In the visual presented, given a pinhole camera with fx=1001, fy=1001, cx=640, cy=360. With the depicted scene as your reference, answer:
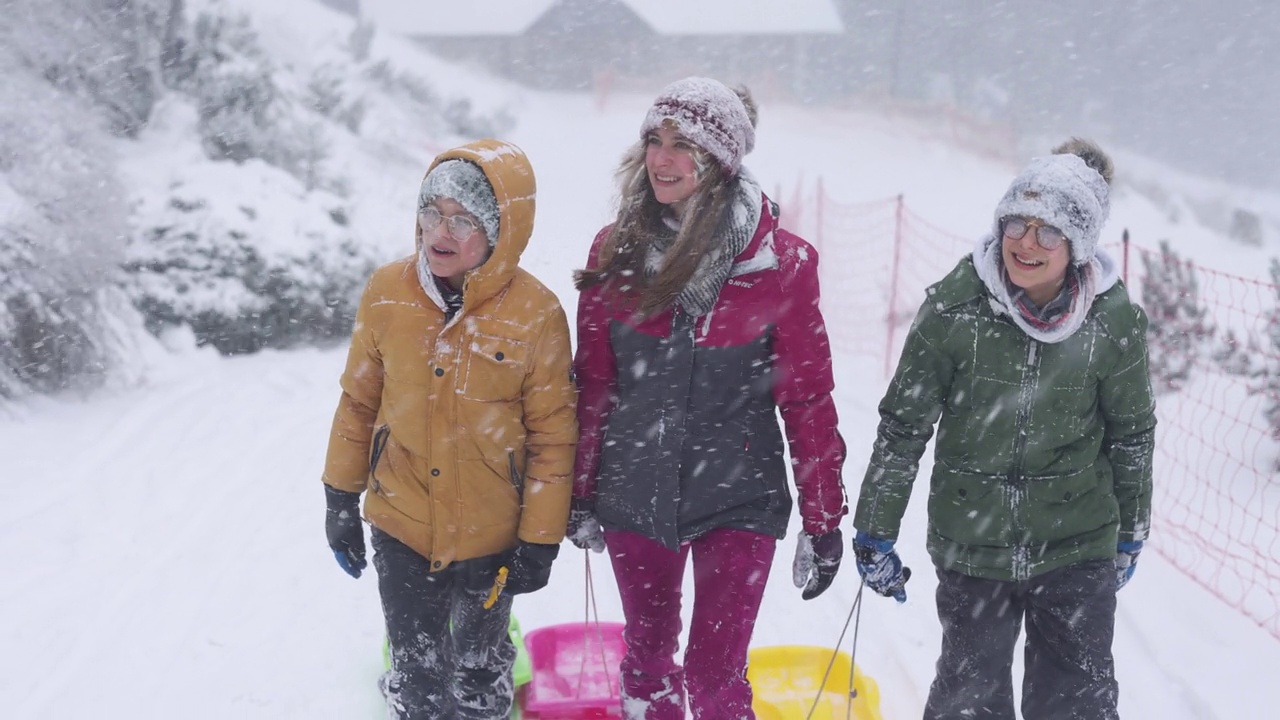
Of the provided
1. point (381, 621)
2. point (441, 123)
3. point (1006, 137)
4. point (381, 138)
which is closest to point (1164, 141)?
point (1006, 137)

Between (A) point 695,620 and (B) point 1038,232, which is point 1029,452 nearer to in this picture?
(B) point 1038,232

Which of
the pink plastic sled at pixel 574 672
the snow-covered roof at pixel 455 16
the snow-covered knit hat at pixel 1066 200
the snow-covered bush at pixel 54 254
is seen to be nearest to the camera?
the snow-covered knit hat at pixel 1066 200

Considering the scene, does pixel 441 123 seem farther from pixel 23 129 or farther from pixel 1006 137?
pixel 1006 137

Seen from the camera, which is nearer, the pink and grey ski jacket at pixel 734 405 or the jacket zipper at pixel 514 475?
the pink and grey ski jacket at pixel 734 405

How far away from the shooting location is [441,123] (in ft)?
60.4

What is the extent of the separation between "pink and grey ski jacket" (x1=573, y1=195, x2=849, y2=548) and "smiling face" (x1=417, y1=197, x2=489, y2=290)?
379 mm

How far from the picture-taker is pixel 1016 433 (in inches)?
107

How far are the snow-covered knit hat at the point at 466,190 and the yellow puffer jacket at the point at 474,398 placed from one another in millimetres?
25

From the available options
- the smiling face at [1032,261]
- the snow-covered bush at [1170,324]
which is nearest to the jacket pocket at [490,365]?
the smiling face at [1032,261]

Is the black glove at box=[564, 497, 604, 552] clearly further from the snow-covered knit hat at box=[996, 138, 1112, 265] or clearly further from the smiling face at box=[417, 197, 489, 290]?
the snow-covered knit hat at box=[996, 138, 1112, 265]

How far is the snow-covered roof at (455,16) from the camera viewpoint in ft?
90.9

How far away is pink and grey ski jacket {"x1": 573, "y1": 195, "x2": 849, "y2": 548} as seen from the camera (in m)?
2.70

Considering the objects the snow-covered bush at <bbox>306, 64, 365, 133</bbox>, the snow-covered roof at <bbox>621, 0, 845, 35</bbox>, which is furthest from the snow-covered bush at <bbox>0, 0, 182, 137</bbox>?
the snow-covered roof at <bbox>621, 0, 845, 35</bbox>

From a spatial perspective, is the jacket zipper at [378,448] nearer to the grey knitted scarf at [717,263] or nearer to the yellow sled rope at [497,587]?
the yellow sled rope at [497,587]
